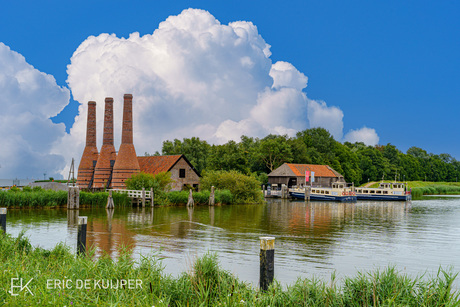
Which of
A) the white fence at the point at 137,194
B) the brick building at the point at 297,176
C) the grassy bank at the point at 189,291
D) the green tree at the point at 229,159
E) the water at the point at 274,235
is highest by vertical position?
the green tree at the point at 229,159

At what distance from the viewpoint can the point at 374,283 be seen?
26.0 feet

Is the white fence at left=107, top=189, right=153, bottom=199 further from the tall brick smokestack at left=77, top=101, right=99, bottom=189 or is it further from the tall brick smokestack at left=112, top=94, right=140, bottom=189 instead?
the tall brick smokestack at left=77, top=101, right=99, bottom=189

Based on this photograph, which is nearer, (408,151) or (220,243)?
(220,243)

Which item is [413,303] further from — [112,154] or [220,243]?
[112,154]

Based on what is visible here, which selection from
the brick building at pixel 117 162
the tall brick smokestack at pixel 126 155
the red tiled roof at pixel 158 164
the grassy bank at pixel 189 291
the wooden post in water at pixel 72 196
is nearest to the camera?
the grassy bank at pixel 189 291

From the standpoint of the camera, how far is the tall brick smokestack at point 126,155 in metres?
46.6

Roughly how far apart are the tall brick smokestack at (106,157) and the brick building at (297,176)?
106 feet

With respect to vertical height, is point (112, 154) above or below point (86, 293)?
above

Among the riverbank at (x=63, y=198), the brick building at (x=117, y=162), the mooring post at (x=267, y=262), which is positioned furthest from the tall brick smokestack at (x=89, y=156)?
the mooring post at (x=267, y=262)

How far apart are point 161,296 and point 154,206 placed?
3438 centimetres

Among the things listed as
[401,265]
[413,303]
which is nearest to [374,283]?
[413,303]

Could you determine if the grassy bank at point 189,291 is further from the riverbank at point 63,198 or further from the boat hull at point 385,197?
the boat hull at point 385,197

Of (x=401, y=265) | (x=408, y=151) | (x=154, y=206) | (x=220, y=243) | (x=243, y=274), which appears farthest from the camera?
(x=408, y=151)

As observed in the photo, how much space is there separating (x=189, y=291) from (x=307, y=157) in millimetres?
80553
